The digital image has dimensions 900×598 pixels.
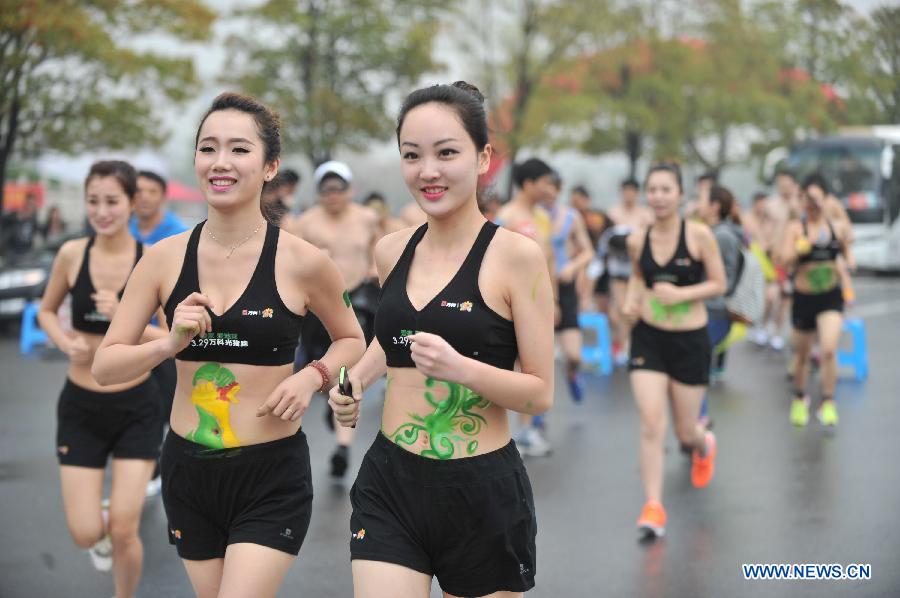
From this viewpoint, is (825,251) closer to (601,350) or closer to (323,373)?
(601,350)

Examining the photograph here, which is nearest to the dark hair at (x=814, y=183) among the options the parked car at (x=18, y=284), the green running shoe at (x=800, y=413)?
the green running shoe at (x=800, y=413)

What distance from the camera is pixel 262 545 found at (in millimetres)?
3568

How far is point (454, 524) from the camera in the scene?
338 cm

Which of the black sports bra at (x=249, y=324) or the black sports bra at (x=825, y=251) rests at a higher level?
the black sports bra at (x=825, y=251)

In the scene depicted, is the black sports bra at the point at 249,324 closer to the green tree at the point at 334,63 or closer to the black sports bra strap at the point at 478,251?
the black sports bra strap at the point at 478,251

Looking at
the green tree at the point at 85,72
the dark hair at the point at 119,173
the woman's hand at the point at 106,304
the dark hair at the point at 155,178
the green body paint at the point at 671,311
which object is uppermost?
the green tree at the point at 85,72

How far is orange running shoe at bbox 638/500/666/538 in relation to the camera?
657 centimetres

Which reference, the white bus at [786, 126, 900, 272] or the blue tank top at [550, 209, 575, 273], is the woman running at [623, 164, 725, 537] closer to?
the blue tank top at [550, 209, 575, 273]

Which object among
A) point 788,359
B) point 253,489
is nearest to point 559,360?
point 788,359

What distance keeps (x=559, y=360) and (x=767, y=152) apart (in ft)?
58.9

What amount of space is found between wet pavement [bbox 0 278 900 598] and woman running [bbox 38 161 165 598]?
70 cm

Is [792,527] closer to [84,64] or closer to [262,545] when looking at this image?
[262,545]

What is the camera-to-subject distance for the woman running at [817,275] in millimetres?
10188

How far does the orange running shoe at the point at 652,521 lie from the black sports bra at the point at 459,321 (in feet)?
11.2
